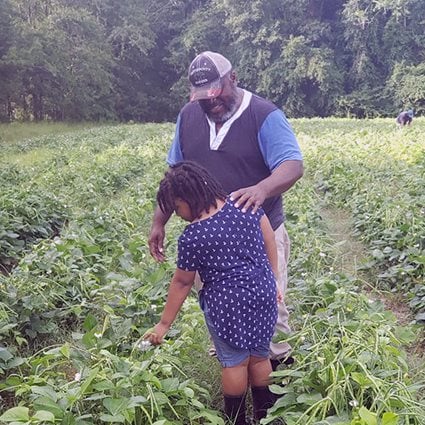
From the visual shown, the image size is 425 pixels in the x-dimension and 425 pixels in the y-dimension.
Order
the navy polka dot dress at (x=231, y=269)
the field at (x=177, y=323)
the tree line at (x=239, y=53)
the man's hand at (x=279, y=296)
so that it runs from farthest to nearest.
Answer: the tree line at (x=239, y=53) → the man's hand at (x=279, y=296) → the navy polka dot dress at (x=231, y=269) → the field at (x=177, y=323)

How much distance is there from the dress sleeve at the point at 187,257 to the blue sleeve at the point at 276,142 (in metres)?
0.57

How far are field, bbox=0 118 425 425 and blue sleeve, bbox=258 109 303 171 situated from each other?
0.82 metres

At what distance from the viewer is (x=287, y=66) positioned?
40688 mm

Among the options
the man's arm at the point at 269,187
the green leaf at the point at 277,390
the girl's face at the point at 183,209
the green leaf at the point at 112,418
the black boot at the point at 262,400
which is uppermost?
the man's arm at the point at 269,187

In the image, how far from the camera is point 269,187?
8.28 ft

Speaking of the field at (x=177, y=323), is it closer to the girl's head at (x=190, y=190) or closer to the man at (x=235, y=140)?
the man at (x=235, y=140)

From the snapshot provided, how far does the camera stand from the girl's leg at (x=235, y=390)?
252 cm

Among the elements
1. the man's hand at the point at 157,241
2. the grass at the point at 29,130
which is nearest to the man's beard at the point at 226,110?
the man's hand at the point at 157,241

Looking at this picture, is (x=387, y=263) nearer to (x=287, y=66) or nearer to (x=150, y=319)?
(x=150, y=319)

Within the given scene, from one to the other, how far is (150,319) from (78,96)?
32569mm

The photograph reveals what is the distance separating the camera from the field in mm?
2262

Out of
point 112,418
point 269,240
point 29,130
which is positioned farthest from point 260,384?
point 29,130

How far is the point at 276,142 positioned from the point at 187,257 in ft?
2.27

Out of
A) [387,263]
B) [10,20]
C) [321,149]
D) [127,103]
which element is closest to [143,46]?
[127,103]
